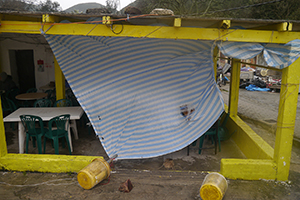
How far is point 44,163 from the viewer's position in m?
4.57

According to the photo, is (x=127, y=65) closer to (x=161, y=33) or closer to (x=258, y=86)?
(x=161, y=33)

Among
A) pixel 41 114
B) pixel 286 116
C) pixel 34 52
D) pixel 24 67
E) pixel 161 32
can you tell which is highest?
pixel 161 32

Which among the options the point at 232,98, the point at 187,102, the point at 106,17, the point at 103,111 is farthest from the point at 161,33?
the point at 232,98

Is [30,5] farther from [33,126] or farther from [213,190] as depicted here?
[213,190]

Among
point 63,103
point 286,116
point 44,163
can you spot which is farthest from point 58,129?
point 286,116

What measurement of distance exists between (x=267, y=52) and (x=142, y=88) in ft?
7.54

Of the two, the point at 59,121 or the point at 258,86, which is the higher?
the point at 59,121

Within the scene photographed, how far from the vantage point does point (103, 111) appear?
4.62 metres

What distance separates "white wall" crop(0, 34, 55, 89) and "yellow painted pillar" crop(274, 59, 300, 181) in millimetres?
8569

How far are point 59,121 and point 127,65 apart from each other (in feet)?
6.44

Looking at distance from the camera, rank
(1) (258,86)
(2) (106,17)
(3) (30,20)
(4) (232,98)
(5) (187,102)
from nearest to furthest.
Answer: (2) (106,17), (3) (30,20), (5) (187,102), (4) (232,98), (1) (258,86)

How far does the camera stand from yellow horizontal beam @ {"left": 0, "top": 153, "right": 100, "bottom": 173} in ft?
14.9

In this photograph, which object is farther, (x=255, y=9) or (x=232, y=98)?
(x=255, y=9)

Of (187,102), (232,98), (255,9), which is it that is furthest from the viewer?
(255,9)
